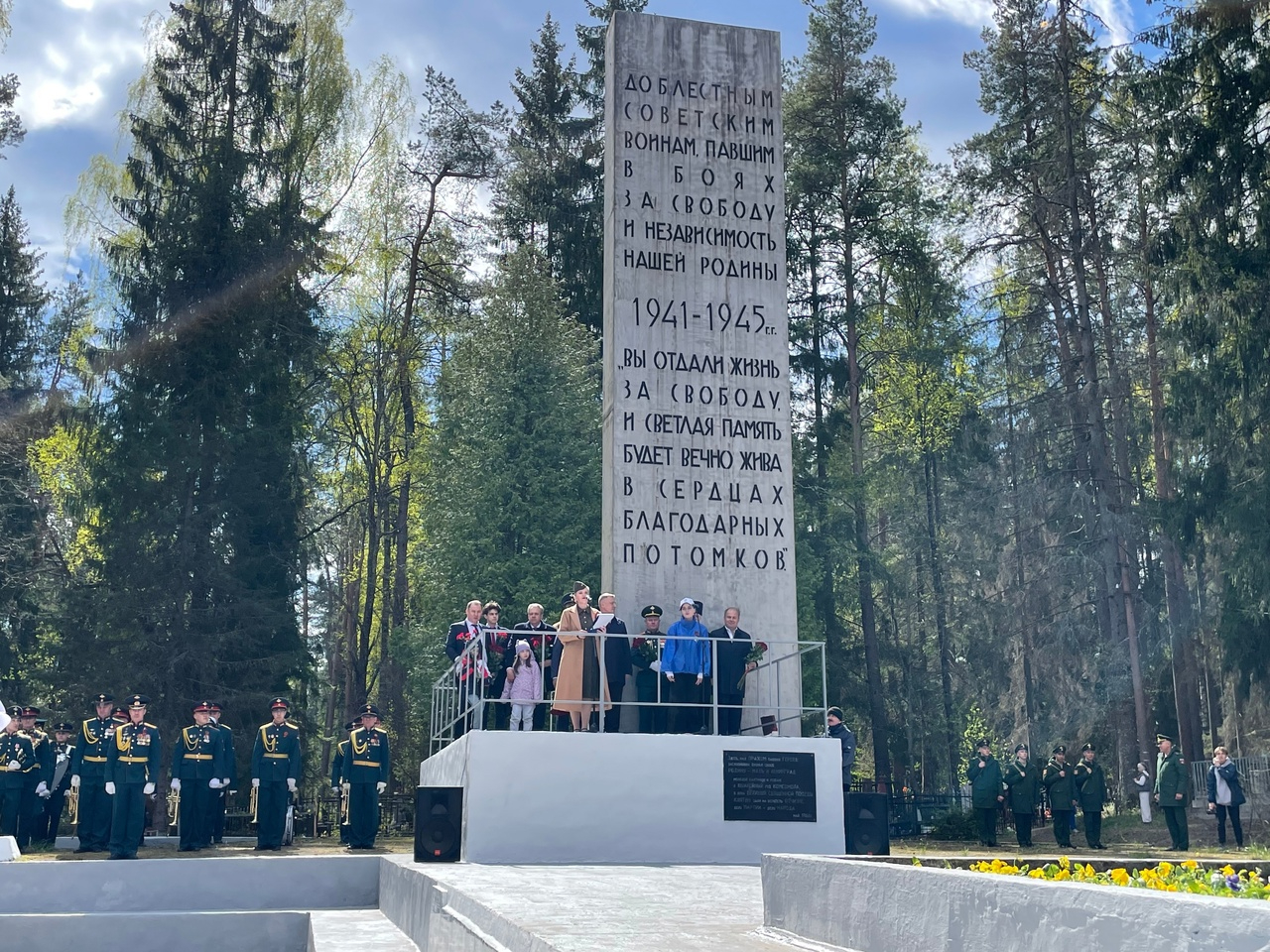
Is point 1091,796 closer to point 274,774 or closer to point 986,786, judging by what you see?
point 986,786

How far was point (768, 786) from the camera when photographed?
37.9 ft

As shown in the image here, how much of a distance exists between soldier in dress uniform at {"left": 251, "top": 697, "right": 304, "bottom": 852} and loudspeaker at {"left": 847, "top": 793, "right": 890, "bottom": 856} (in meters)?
6.94

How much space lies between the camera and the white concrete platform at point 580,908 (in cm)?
514

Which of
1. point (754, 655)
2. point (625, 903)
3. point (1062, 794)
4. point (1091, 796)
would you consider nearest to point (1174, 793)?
point (1091, 796)

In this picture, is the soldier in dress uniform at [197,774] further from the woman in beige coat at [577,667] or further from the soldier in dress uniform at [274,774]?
the woman in beige coat at [577,667]

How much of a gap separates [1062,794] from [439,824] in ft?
35.6

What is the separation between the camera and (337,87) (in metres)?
30.7

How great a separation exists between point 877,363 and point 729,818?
1024 inches

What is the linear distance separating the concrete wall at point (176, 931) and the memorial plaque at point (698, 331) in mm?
4500

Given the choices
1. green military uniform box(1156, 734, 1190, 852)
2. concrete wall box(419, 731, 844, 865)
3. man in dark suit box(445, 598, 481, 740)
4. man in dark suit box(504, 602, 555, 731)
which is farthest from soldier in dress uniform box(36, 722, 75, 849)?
green military uniform box(1156, 734, 1190, 852)

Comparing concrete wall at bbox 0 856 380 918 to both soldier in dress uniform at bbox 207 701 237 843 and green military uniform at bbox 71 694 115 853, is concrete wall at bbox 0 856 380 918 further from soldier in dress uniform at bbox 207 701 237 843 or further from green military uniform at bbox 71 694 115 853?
soldier in dress uniform at bbox 207 701 237 843

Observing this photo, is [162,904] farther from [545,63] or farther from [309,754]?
[545,63]

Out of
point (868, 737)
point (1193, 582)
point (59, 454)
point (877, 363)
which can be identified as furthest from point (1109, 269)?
point (59, 454)

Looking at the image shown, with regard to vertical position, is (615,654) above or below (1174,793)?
above
